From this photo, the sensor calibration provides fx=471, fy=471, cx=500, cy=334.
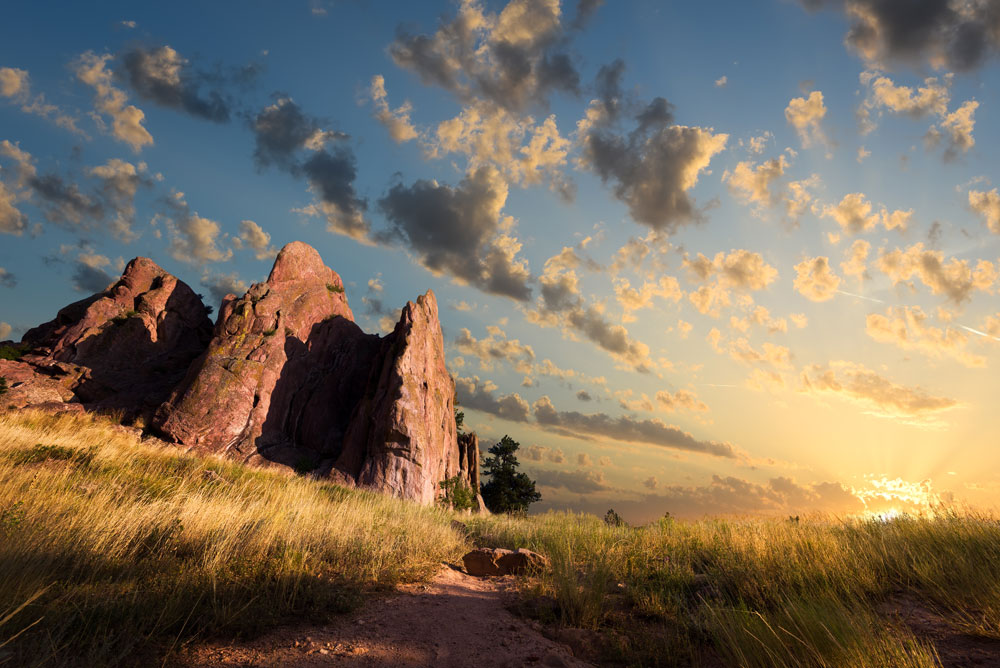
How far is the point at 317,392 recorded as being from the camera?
32.5 metres

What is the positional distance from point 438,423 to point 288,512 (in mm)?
21125

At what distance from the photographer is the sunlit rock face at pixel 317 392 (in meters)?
27.2

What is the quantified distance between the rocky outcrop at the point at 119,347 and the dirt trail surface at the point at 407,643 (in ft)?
95.1

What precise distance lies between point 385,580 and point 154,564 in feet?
11.3

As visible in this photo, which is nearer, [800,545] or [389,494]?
[800,545]

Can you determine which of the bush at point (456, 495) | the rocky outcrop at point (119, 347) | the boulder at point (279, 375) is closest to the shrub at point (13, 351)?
the rocky outcrop at point (119, 347)

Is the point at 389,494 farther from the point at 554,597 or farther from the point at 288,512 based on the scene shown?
the point at 554,597

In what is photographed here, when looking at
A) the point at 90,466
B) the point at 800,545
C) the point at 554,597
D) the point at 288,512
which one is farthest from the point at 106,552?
the point at 800,545

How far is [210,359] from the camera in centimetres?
2870

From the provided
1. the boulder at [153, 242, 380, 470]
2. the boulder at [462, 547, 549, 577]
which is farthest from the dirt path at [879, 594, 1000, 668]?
the boulder at [153, 242, 380, 470]

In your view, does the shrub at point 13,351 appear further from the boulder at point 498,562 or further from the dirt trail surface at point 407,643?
the dirt trail surface at point 407,643

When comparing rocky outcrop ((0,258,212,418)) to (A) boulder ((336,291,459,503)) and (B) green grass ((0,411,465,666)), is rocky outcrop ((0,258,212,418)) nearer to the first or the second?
(A) boulder ((336,291,459,503))

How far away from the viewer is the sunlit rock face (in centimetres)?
2723

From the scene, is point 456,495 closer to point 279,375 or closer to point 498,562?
point 279,375
